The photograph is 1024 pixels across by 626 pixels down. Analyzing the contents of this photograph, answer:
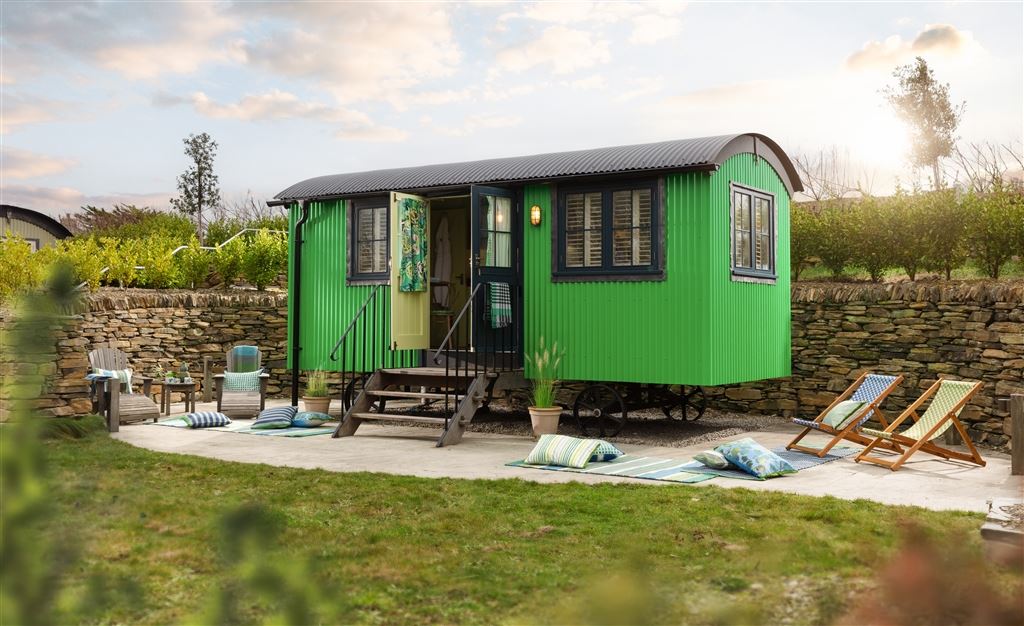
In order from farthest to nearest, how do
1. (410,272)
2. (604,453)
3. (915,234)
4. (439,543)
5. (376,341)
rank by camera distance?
(915,234)
(376,341)
(410,272)
(604,453)
(439,543)

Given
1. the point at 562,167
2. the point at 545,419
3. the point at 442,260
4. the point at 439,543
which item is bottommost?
the point at 439,543

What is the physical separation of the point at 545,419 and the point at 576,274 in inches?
62.1

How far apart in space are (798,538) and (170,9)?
18.4ft

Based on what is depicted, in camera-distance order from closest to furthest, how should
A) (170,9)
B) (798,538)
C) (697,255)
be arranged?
(798,538) < (170,9) < (697,255)

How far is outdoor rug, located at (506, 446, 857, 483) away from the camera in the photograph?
7.20 m

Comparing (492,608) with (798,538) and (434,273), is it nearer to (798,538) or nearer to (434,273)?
(798,538)

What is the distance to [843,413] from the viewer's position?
323 inches

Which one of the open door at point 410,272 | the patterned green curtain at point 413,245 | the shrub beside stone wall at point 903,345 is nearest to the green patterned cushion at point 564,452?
the open door at point 410,272

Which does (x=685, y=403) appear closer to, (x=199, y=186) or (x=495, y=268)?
(x=495, y=268)

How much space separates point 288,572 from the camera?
59.2 inches

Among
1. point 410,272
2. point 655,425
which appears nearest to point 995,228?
point 655,425

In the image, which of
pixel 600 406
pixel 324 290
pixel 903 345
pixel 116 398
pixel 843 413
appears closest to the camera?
pixel 843 413

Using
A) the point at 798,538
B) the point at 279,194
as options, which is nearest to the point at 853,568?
the point at 798,538

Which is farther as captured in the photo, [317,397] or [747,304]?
[317,397]
